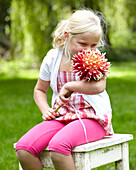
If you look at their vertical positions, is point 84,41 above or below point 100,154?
above

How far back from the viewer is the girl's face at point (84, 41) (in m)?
2.53

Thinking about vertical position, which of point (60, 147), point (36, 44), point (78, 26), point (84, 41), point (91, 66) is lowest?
point (36, 44)

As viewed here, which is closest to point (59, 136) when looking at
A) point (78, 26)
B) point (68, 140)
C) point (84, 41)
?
point (68, 140)

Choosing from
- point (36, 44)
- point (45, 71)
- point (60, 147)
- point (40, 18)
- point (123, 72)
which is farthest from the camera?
point (123, 72)

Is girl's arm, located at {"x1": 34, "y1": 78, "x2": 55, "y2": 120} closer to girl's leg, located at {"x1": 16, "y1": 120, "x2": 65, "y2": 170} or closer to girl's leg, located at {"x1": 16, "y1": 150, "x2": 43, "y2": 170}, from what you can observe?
girl's leg, located at {"x1": 16, "y1": 120, "x2": 65, "y2": 170}

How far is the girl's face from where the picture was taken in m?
2.53

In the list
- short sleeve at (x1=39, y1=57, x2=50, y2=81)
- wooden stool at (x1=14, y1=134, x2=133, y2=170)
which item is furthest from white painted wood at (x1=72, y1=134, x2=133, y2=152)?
short sleeve at (x1=39, y1=57, x2=50, y2=81)

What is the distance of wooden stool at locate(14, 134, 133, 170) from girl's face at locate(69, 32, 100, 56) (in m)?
0.66

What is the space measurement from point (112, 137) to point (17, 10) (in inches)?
285

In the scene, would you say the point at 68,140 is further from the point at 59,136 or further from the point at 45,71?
the point at 45,71

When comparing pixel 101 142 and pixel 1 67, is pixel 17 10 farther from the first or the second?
pixel 101 142

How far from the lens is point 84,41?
2.54m

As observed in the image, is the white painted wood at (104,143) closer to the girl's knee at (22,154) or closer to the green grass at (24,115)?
the girl's knee at (22,154)

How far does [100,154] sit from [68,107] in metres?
0.43
